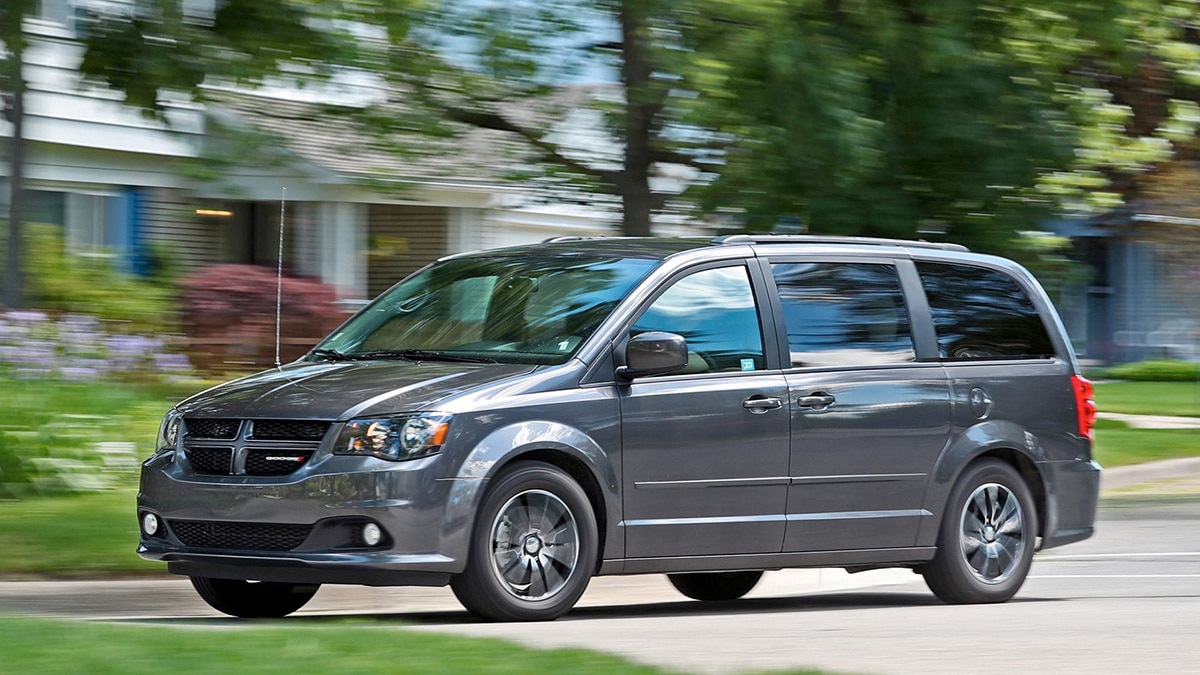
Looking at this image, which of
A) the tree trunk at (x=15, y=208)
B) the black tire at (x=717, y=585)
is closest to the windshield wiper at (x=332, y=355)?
the black tire at (x=717, y=585)

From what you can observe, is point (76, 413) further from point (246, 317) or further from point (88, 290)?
point (246, 317)

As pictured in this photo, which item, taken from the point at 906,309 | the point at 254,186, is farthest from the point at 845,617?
the point at 254,186

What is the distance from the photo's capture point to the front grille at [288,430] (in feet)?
26.7

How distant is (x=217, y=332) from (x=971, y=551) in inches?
468

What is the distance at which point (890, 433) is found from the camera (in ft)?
32.0

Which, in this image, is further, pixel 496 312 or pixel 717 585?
pixel 717 585

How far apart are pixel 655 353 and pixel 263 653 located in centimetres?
267

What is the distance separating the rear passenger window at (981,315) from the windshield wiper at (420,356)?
9.20 feet

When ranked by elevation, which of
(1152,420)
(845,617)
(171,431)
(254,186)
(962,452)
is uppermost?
(254,186)

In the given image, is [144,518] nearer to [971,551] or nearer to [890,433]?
[890,433]

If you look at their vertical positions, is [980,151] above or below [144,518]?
above

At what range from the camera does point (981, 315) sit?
34.7 ft


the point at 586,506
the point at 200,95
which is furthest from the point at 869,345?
the point at 200,95

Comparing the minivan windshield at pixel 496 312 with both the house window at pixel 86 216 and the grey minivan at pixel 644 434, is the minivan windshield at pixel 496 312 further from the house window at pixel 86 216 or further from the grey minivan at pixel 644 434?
the house window at pixel 86 216
